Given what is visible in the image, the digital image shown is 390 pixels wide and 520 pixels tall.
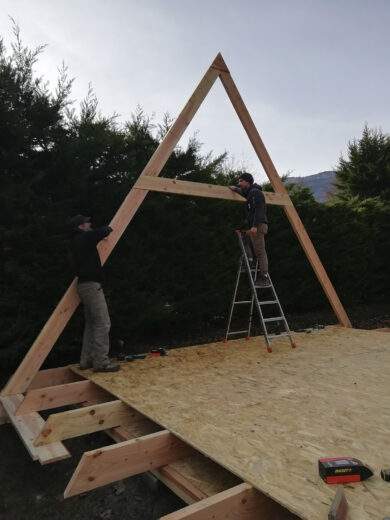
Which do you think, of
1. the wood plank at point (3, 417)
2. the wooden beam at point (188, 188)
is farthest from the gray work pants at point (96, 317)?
the wooden beam at point (188, 188)

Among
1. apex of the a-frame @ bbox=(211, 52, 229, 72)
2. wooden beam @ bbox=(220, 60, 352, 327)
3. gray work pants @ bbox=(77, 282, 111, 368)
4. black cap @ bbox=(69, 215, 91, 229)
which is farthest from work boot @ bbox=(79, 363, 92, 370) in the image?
apex of the a-frame @ bbox=(211, 52, 229, 72)

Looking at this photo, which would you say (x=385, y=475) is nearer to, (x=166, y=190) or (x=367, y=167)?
(x=166, y=190)

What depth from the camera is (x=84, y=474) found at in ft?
6.85

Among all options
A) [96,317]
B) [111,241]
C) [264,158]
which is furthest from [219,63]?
[96,317]

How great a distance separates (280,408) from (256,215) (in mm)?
2920

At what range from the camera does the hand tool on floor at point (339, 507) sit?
5.23 feet

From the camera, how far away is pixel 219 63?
5.15 m

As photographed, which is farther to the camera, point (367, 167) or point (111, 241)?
point (367, 167)

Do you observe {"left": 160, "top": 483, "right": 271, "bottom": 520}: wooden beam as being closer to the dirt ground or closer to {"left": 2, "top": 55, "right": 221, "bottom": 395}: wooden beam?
the dirt ground

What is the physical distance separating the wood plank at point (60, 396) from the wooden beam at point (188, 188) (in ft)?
7.22

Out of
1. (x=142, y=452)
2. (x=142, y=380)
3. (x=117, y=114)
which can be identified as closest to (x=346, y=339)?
(x=142, y=380)

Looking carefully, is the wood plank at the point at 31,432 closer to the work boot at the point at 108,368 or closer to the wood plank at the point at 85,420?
the wood plank at the point at 85,420

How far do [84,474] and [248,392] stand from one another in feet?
5.61

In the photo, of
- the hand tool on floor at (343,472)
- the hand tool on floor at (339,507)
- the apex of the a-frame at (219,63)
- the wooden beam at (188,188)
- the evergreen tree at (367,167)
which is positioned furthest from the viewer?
the evergreen tree at (367,167)
